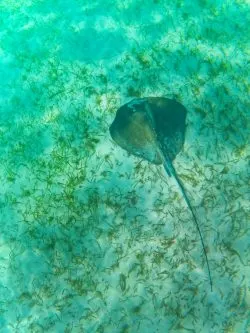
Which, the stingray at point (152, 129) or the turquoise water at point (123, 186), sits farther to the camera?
the stingray at point (152, 129)

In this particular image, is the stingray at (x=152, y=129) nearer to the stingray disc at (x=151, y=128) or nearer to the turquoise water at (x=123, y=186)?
the stingray disc at (x=151, y=128)

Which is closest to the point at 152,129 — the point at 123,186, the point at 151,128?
the point at 151,128

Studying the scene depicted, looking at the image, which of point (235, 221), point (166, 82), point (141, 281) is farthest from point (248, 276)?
point (166, 82)

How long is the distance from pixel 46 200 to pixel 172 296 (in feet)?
A: 8.01

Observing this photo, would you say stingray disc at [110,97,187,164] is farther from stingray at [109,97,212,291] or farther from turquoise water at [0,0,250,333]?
turquoise water at [0,0,250,333]

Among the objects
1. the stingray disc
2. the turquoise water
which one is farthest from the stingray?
the turquoise water

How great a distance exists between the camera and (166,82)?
20.6 feet

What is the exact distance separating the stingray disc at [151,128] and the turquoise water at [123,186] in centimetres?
29

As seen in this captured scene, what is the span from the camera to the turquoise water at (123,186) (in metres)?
4.48

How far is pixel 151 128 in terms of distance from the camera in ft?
16.6

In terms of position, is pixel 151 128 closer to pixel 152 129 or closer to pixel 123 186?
pixel 152 129

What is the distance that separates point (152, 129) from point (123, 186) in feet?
3.29

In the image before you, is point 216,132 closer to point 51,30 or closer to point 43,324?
point 43,324

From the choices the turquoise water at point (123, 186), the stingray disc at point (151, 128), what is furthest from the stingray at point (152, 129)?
the turquoise water at point (123, 186)
